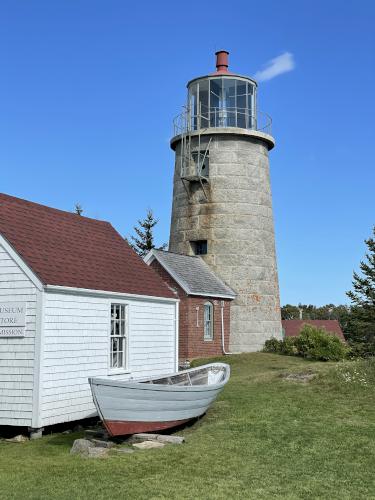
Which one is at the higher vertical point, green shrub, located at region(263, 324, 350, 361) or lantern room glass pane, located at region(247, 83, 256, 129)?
lantern room glass pane, located at region(247, 83, 256, 129)

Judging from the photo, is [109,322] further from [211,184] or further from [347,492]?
[211,184]

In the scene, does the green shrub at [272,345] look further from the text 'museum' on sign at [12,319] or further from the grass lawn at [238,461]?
the text 'museum' on sign at [12,319]

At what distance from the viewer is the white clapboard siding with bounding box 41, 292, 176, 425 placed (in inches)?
557

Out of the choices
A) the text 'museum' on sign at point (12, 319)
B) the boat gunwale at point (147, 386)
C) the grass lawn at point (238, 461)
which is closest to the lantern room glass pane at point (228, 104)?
the grass lawn at point (238, 461)

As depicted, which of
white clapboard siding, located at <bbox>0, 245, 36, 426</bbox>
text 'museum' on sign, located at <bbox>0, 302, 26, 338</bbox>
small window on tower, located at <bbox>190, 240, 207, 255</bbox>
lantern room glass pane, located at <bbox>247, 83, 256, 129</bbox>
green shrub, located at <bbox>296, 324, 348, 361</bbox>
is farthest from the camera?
lantern room glass pane, located at <bbox>247, 83, 256, 129</bbox>

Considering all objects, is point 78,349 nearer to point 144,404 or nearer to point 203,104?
point 144,404

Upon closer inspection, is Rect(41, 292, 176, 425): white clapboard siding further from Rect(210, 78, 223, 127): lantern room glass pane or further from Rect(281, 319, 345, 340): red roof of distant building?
Rect(281, 319, 345, 340): red roof of distant building

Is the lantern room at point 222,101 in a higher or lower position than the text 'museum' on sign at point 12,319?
higher

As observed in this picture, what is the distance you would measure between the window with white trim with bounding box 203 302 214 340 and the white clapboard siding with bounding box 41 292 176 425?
42.4ft

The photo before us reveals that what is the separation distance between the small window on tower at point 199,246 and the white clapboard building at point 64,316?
15053mm

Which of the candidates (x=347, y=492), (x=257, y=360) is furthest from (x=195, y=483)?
(x=257, y=360)

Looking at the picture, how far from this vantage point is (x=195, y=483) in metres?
10.1

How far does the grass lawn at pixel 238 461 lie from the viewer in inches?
388

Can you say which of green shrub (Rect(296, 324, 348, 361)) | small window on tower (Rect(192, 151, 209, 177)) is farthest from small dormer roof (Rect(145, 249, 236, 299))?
small window on tower (Rect(192, 151, 209, 177))
